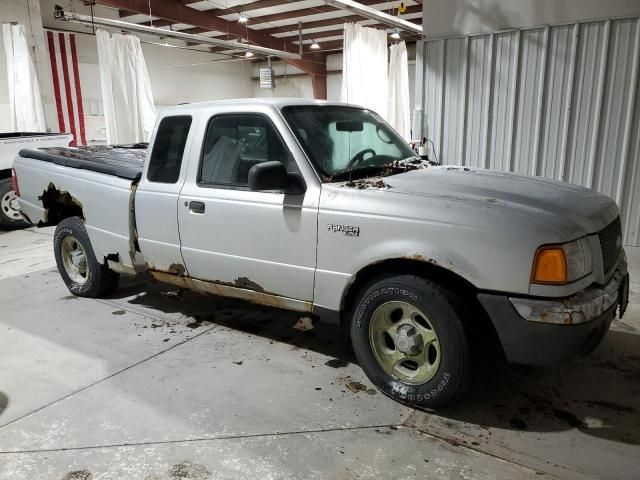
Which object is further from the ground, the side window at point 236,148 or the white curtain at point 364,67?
the white curtain at point 364,67

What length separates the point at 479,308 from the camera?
9.10 feet

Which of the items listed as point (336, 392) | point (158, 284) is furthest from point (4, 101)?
point (336, 392)

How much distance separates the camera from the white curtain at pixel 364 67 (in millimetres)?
8984

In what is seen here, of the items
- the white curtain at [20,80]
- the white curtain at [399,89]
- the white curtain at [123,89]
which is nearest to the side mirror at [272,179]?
the white curtain at [399,89]

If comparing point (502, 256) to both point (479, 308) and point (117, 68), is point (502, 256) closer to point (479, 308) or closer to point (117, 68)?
point (479, 308)

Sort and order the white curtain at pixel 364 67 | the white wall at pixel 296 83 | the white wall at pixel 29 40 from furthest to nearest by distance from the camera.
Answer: the white wall at pixel 296 83
the white wall at pixel 29 40
the white curtain at pixel 364 67

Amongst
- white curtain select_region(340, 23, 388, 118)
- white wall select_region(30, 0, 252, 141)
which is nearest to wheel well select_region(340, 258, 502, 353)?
white curtain select_region(340, 23, 388, 118)

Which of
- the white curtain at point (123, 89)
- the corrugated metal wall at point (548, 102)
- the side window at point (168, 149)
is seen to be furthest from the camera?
the white curtain at point (123, 89)

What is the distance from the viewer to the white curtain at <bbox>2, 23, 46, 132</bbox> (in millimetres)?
10164

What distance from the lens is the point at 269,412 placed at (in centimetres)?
297

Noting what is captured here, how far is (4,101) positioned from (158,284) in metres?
8.48

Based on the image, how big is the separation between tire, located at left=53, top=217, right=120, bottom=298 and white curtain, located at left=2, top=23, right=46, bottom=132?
667 centimetres

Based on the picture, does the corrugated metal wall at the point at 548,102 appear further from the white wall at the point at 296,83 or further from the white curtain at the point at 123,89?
the white wall at the point at 296,83

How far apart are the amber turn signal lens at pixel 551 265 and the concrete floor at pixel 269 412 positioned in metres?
0.75
